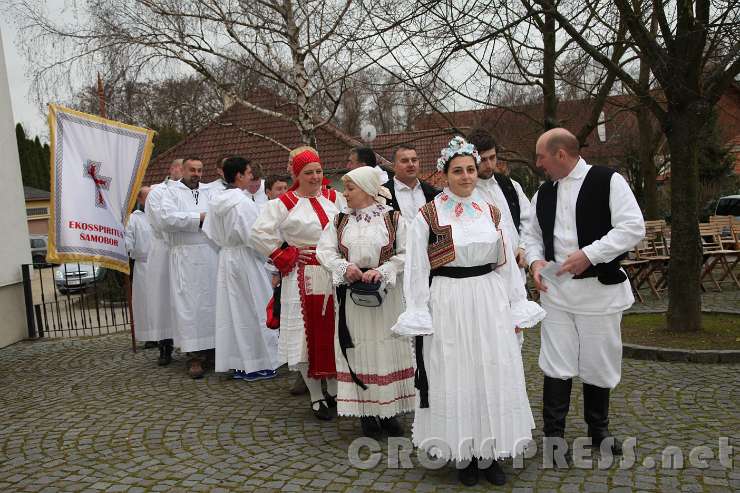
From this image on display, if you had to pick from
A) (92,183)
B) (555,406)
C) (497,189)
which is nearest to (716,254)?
(497,189)

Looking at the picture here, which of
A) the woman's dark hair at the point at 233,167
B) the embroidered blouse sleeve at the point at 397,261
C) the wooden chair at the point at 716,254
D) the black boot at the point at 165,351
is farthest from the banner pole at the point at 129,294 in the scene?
the wooden chair at the point at 716,254

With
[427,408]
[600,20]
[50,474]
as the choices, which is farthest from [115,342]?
[600,20]

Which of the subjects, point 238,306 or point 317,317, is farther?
point 238,306

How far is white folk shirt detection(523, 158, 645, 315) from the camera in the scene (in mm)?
4043

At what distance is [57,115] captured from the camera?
7.68 metres

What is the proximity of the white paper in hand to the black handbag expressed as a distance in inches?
41.6

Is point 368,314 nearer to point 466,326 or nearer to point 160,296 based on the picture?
point 466,326

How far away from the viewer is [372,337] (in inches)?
188

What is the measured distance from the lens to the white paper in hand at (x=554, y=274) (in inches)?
168

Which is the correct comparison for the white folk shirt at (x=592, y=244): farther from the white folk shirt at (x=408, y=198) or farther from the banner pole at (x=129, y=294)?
the banner pole at (x=129, y=294)

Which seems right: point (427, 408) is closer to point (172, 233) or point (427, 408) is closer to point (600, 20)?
point (172, 233)

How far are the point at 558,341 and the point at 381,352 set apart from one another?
120 centimetres

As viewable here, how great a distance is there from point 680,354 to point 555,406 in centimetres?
308

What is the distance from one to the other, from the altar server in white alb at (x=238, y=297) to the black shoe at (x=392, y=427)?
6.87 feet
